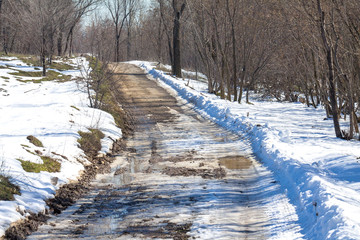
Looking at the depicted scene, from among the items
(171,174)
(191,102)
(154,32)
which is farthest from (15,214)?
(154,32)

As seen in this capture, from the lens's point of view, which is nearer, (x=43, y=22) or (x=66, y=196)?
(x=66, y=196)

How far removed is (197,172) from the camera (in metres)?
8.03

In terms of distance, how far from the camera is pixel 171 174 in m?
7.98

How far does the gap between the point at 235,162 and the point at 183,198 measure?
2.58 m

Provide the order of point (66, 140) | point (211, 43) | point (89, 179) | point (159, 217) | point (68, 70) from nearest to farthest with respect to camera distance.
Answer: point (159, 217)
point (89, 179)
point (66, 140)
point (211, 43)
point (68, 70)

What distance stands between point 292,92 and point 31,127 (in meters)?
21.1

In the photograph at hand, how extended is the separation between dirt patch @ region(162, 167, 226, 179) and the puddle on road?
37cm

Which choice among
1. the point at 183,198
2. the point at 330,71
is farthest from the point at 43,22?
the point at 183,198

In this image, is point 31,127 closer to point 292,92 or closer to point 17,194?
point 17,194

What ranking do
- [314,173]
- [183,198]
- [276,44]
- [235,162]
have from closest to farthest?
[183,198]
[314,173]
[235,162]
[276,44]

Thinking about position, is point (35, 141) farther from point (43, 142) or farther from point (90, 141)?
point (90, 141)

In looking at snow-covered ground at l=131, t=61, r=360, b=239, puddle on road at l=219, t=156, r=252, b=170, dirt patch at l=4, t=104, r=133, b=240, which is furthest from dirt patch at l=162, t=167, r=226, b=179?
dirt patch at l=4, t=104, r=133, b=240

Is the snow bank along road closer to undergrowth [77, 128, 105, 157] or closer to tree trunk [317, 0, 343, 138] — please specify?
undergrowth [77, 128, 105, 157]

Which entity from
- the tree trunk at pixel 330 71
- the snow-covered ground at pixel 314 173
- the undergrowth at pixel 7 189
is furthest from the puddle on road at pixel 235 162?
the undergrowth at pixel 7 189
